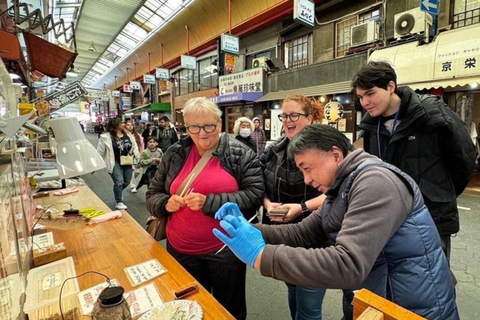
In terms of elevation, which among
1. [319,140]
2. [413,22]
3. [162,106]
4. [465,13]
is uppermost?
[465,13]

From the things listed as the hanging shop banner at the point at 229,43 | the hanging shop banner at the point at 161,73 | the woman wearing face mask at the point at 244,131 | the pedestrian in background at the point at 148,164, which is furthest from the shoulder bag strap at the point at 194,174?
the hanging shop banner at the point at 161,73

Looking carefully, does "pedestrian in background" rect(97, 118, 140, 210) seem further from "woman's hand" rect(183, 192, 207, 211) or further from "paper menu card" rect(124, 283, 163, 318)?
"paper menu card" rect(124, 283, 163, 318)

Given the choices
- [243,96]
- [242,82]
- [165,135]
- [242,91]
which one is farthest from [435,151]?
[242,82]

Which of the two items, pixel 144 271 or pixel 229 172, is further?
pixel 229 172

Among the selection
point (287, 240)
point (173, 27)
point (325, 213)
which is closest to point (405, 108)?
point (325, 213)

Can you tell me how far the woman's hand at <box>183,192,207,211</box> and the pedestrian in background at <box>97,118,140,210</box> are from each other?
3793 mm

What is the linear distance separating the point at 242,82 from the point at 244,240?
1067 centimetres

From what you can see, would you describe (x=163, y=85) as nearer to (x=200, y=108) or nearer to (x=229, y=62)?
(x=229, y=62)

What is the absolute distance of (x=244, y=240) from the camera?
938mm

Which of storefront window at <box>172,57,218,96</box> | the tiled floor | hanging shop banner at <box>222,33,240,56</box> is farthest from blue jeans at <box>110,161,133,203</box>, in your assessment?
storefront window at <box>172,57,218,96</box>

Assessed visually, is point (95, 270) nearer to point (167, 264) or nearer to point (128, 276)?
point (128, 276)

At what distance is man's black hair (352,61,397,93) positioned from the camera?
63.0 inches

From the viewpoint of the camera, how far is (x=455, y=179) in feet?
5.74

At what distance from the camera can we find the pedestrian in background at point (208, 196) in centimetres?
163
